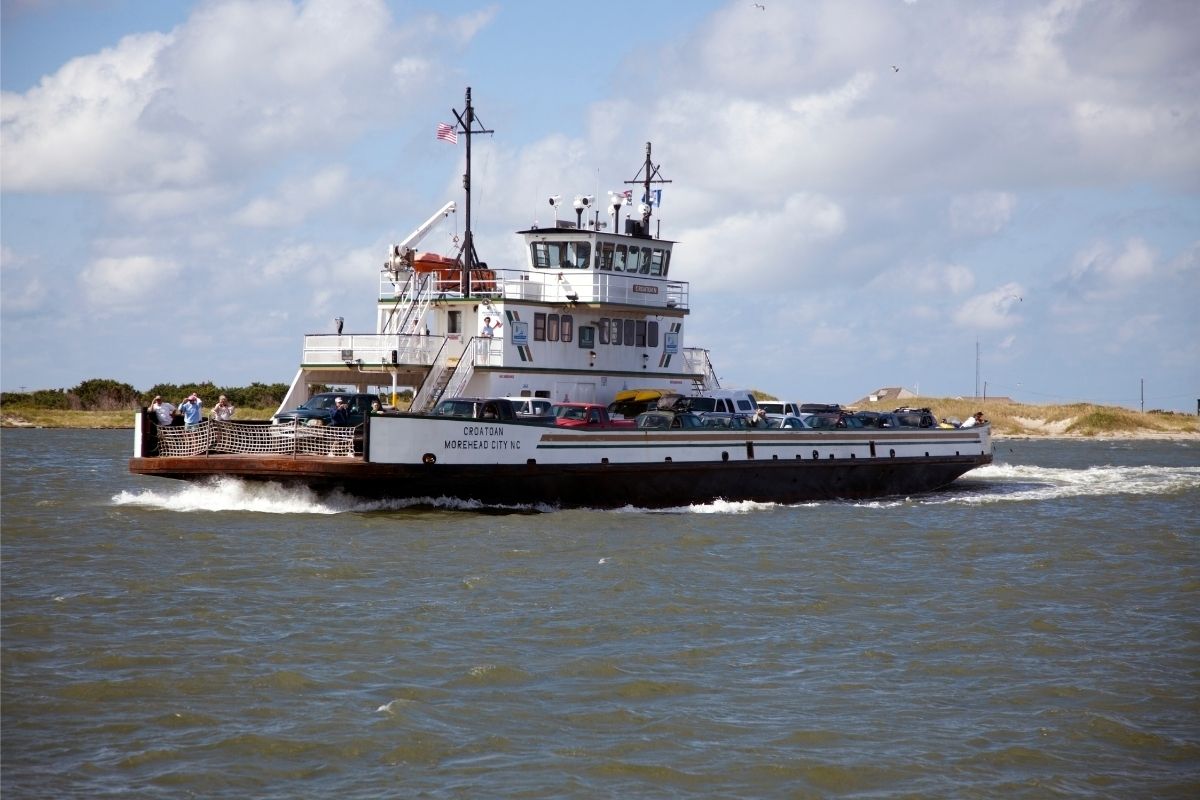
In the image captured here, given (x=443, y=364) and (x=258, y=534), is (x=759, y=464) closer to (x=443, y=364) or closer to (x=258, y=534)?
(x=443, y=364)

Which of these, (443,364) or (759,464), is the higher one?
(443,364)

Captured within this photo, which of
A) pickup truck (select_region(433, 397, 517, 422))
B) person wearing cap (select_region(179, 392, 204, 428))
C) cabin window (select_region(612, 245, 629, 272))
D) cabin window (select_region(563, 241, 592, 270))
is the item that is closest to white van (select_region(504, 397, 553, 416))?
pickup truck (select_region(433, 397, 517, 422))

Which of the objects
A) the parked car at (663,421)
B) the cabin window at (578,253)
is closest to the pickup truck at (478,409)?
the parked car at (663,421)

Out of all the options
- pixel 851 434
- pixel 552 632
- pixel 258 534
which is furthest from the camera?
pixel 851 434

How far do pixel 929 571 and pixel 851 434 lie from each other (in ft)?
43.8

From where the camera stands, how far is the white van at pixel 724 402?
34.3 meters

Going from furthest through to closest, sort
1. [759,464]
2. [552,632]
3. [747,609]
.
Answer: [759,464], [747,609], [552,632]

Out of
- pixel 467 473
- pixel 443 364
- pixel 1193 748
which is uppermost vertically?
pixel 443 364

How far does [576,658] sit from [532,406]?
53.6 feet

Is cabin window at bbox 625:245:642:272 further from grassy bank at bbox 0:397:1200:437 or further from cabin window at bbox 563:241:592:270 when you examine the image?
grassy bank at bbox 0:397:1200:437

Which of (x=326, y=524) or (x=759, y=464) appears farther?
(x=759, y=464)

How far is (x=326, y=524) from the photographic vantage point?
82.0 ft

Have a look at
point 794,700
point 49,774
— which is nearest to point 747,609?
point 794,700

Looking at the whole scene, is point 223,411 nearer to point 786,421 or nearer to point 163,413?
point 163,413
